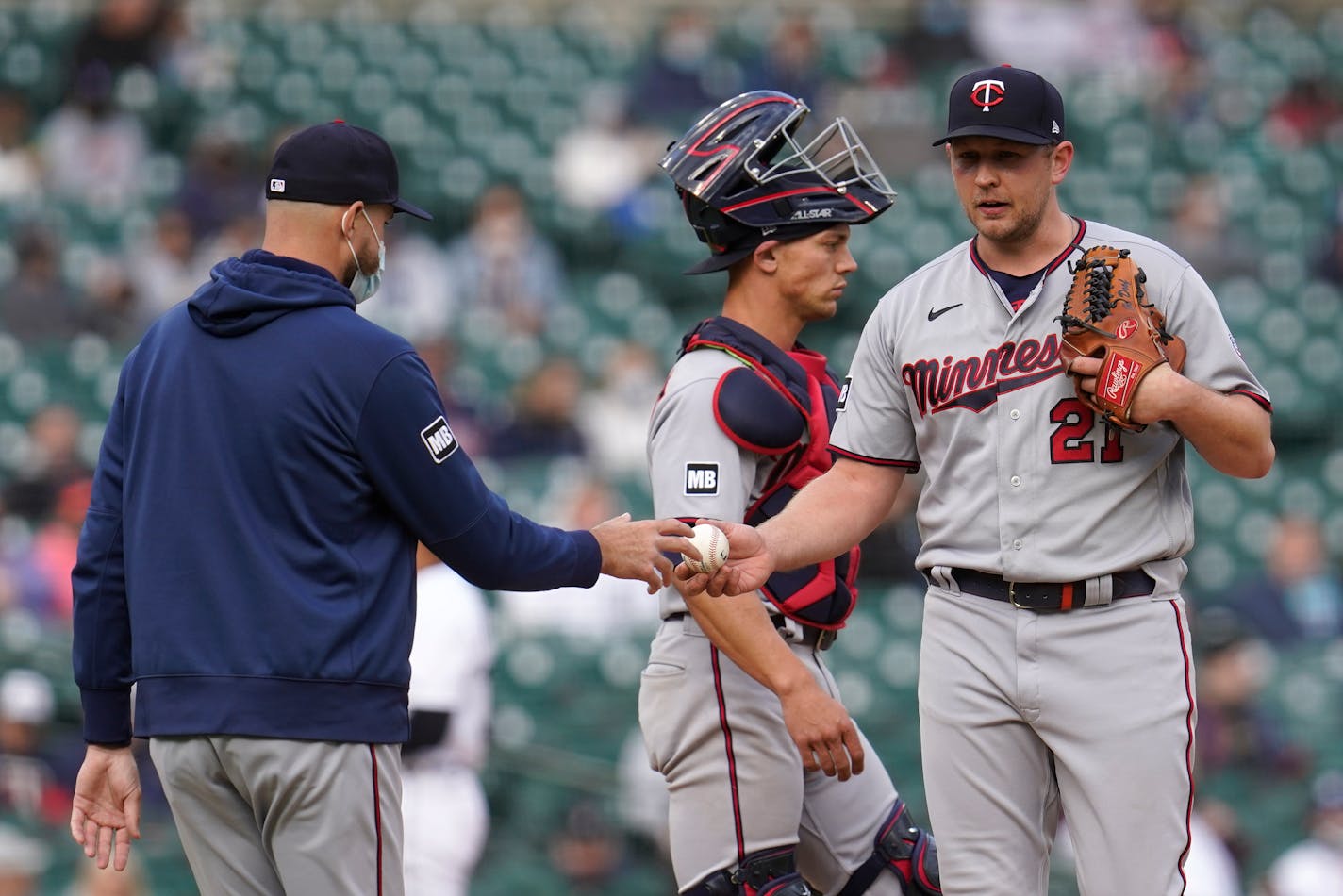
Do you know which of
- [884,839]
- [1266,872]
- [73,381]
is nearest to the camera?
[884,839]

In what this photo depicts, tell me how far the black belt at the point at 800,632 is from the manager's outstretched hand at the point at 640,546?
487mm

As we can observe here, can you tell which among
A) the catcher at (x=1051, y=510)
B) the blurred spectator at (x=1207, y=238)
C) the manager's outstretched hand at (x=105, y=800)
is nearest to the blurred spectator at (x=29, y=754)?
the manager's outstretched hand at (x=105, y=800)

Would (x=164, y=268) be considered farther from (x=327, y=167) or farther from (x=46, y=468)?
(x=327, y=167)

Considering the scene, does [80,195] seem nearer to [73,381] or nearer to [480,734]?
[73,381]

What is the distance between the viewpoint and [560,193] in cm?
1218

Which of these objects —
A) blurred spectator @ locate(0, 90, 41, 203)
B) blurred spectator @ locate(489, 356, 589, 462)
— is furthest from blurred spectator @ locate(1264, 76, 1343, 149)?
blurred spectator @ locate(0, 90, 41, 203)

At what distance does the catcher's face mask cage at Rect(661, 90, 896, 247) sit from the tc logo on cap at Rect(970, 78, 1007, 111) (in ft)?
2.26

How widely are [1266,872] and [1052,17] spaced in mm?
8541

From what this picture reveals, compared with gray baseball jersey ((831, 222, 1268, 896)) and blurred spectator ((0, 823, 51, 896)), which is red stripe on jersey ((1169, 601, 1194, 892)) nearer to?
gray baseball jersey ((831, 222, 1268, 896))

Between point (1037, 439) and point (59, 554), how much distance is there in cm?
602

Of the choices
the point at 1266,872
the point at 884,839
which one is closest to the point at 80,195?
the point at 1266,872

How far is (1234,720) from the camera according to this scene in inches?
311

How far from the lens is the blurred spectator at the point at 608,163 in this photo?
12172 mm

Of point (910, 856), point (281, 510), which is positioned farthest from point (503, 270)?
point (281, 510)
